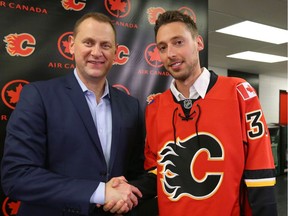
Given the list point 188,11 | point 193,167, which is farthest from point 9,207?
point 188,11

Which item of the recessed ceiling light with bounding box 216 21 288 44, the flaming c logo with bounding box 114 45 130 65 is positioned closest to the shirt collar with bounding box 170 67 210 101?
the flaming c logo with bounding box 114 45 130 65

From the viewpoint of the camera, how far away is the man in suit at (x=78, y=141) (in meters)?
1.16

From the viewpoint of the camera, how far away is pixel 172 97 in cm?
144

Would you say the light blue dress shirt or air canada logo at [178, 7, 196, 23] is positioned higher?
air canada logo at [178, 7, 196, 23]

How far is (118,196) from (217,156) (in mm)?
480

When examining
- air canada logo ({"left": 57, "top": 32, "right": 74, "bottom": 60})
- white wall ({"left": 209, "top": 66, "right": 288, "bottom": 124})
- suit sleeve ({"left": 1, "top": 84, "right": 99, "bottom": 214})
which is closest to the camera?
suit sleeve ({"left": 1, "top": 84, "right": 99, "bottom": 214})

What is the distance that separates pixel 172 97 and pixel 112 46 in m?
0.41

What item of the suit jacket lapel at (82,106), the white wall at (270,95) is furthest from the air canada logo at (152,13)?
the white wall at (270,95)

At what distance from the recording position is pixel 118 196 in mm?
1227

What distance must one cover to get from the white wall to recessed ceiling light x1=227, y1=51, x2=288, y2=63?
7.86 feet

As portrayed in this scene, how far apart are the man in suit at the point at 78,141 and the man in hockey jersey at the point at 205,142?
0.21 m

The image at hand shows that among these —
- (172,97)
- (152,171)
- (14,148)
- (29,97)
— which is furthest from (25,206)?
(172,97)

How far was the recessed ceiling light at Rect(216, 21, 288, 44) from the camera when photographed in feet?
13.8

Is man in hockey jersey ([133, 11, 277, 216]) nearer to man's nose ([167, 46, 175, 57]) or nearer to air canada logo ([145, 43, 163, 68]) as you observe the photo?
man's nose ([167, 46, 175, 57])
